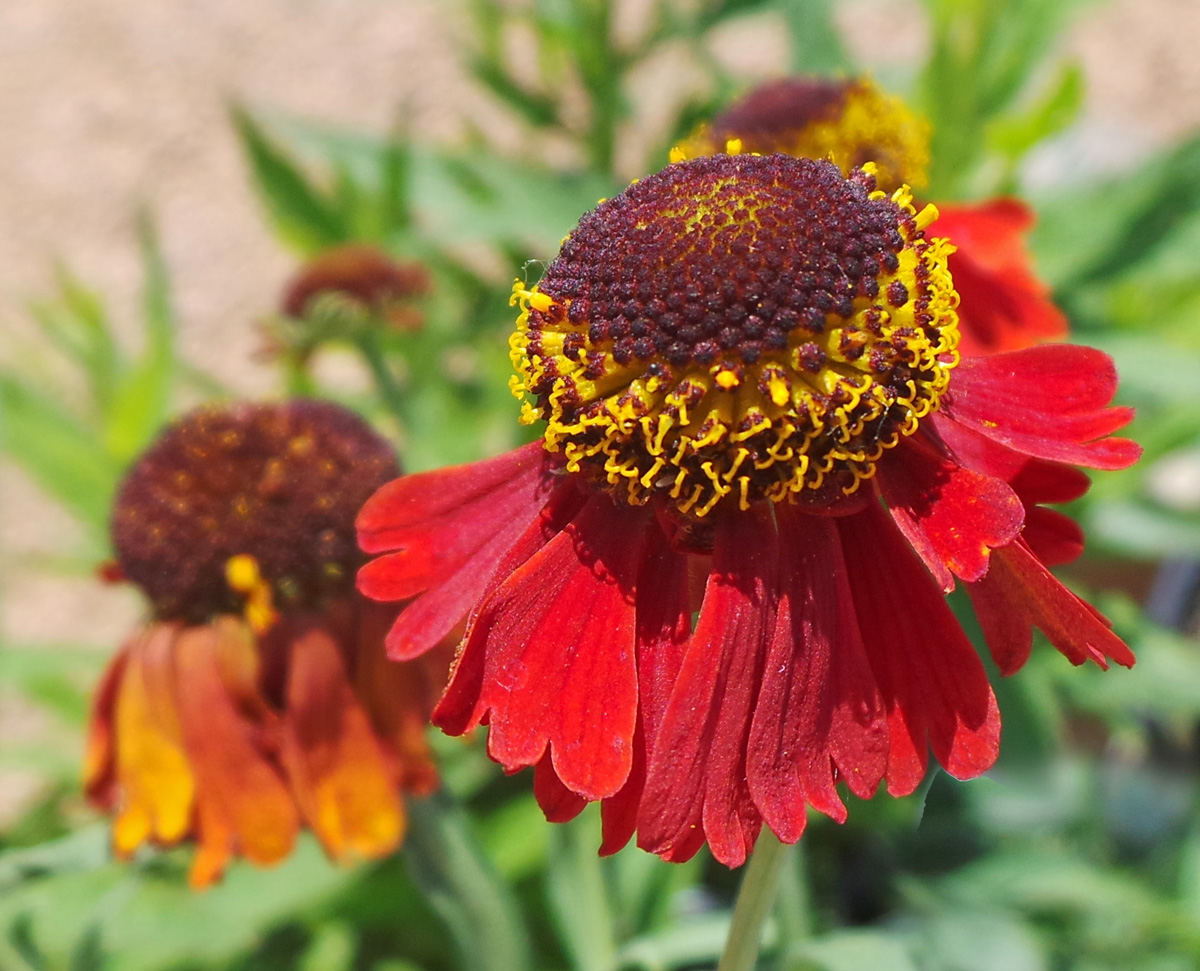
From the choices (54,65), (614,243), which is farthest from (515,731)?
(54,65)

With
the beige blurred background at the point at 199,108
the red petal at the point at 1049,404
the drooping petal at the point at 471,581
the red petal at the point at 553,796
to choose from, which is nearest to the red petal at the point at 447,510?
the drooping petal at the point at 471,581

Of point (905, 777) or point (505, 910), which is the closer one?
point (905, 777)

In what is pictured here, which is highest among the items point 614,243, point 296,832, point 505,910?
point 614,243

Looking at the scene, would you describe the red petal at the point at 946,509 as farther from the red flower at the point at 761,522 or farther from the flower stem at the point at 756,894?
the flower stem at the point at 756,894

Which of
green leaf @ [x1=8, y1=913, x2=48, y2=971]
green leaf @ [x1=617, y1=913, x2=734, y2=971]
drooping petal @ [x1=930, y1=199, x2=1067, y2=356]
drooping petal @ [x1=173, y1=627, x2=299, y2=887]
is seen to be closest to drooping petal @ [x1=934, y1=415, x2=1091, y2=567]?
drooping petal @ [x1=930, y1=199, x2=1067, y2=356]

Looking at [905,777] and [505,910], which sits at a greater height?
[905,777]

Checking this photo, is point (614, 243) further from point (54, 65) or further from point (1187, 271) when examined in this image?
point (54, 65)
